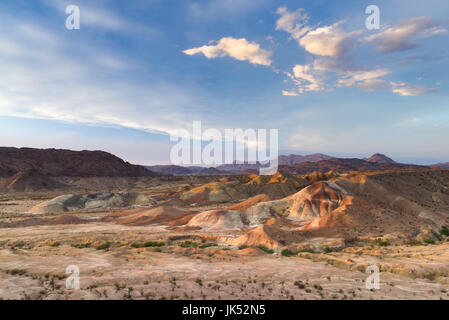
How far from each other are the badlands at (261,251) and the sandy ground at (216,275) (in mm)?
55

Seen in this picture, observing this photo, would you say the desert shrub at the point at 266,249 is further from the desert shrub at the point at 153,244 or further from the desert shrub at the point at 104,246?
the desert shrub at the point at 104,246

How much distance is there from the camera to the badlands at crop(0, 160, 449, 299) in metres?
11.4

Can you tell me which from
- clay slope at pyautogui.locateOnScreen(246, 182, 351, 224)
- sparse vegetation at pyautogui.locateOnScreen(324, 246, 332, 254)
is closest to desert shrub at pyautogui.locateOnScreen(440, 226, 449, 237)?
clay slope at pyautogui.locateOnScreen(246, 182, 351, 224)

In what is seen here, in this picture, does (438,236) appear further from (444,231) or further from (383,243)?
(383,243)

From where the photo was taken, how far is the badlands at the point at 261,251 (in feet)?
37.5

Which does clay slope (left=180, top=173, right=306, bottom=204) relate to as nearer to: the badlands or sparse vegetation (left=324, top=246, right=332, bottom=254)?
the badlands

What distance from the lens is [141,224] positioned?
37.3 m

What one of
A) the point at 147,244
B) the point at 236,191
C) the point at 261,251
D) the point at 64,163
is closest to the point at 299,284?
the point at 261,251

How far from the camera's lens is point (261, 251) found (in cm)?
2005

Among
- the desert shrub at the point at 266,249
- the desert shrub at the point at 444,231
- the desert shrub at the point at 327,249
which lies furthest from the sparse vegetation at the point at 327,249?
the desert shrub at the point at 444,231

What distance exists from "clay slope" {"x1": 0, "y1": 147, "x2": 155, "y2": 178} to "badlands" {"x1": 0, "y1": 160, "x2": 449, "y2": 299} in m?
105

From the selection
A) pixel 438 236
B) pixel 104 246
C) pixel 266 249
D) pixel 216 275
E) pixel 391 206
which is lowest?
pixel 438 236

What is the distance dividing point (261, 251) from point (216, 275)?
7.39 meters
